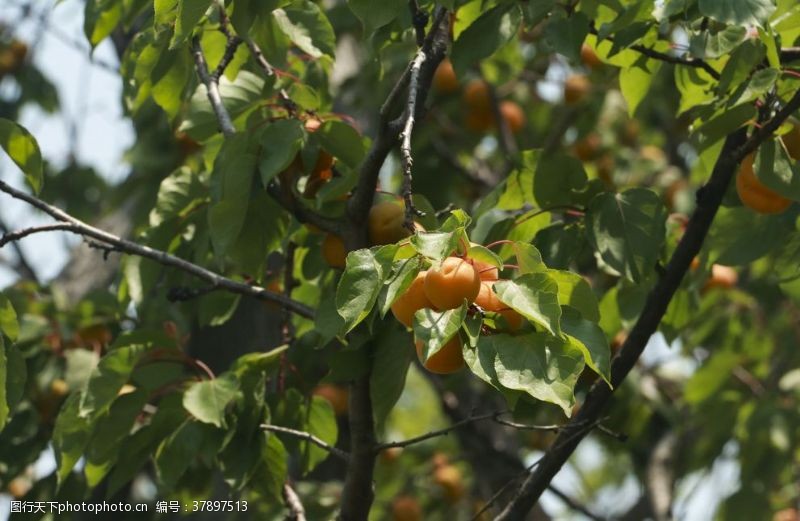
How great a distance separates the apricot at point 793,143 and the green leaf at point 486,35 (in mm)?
427

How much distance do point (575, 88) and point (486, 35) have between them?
203 centimetres

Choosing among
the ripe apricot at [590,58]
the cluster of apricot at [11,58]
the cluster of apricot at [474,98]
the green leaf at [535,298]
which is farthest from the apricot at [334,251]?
the cluster of apricot at [11,58]

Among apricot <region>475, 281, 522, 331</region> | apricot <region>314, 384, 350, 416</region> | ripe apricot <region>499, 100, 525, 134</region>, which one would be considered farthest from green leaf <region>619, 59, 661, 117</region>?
ripe apricot <region>499, 100, 525, 134</region>

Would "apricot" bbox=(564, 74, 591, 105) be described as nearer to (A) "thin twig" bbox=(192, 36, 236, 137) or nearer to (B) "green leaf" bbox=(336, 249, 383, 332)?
(A) "thin twig" bbox=(192, 36, 236, 137)

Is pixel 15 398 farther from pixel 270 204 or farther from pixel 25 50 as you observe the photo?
pixel 25 50

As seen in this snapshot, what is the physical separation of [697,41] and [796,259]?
0.44 m

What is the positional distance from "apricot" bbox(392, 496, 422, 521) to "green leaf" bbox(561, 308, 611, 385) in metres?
2.24

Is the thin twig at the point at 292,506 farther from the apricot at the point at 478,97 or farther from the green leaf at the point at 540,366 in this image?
the apricot at the point at 478,97

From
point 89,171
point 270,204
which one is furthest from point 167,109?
point 89,171

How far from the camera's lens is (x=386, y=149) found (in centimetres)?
154

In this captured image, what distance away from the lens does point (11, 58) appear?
14.7ft

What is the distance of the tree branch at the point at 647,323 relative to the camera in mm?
1694

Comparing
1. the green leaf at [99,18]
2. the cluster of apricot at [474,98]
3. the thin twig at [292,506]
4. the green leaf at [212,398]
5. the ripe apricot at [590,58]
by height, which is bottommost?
the cluster of apricot at [474,98]

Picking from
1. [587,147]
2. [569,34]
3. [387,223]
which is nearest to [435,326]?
[387,223]
